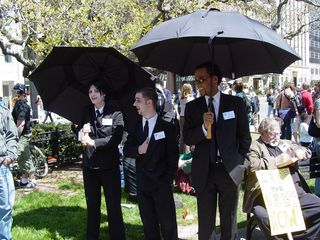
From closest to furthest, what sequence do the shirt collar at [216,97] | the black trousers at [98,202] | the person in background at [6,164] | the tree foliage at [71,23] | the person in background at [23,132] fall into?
the shirt collar at [216,97]
the person in background at [6,164]
the black trousers at [98,202]
the person in background at [23,132]
the tree foliage at [71,23]

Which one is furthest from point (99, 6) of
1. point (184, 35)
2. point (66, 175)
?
point (184, 35)

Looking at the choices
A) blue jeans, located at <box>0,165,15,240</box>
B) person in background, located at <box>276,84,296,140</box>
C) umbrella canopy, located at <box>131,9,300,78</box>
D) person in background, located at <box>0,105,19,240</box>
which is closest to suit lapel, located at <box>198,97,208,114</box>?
umbrella canopy, located at <box>131,9,300,78</box>

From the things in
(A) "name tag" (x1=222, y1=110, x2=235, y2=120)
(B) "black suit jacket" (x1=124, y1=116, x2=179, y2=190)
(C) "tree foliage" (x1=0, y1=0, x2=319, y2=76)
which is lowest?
(B) "black suit jacket" (x1=124, y1=116, x2=179, y2=190)

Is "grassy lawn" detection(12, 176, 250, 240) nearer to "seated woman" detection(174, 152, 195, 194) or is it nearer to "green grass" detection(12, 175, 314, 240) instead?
"green grass" detection(12, 175, 314, 240)

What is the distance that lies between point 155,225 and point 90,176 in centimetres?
92

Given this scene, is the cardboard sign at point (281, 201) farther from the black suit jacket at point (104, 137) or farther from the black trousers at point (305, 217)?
the black suit jacket at point (104, 137)

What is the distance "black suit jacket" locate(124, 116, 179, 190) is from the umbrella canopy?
85cm

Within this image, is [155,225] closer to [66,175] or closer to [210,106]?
[210,106]

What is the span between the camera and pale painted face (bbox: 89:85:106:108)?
462 centimetres

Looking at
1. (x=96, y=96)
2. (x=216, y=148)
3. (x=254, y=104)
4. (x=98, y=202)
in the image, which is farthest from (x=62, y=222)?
(x=254, y=104)

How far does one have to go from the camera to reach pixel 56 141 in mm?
9758

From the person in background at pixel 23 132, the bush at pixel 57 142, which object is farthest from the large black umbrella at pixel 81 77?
the bush at pixel 57 142

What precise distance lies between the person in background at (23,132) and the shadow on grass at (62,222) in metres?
1.70

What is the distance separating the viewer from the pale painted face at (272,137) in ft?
15.1
